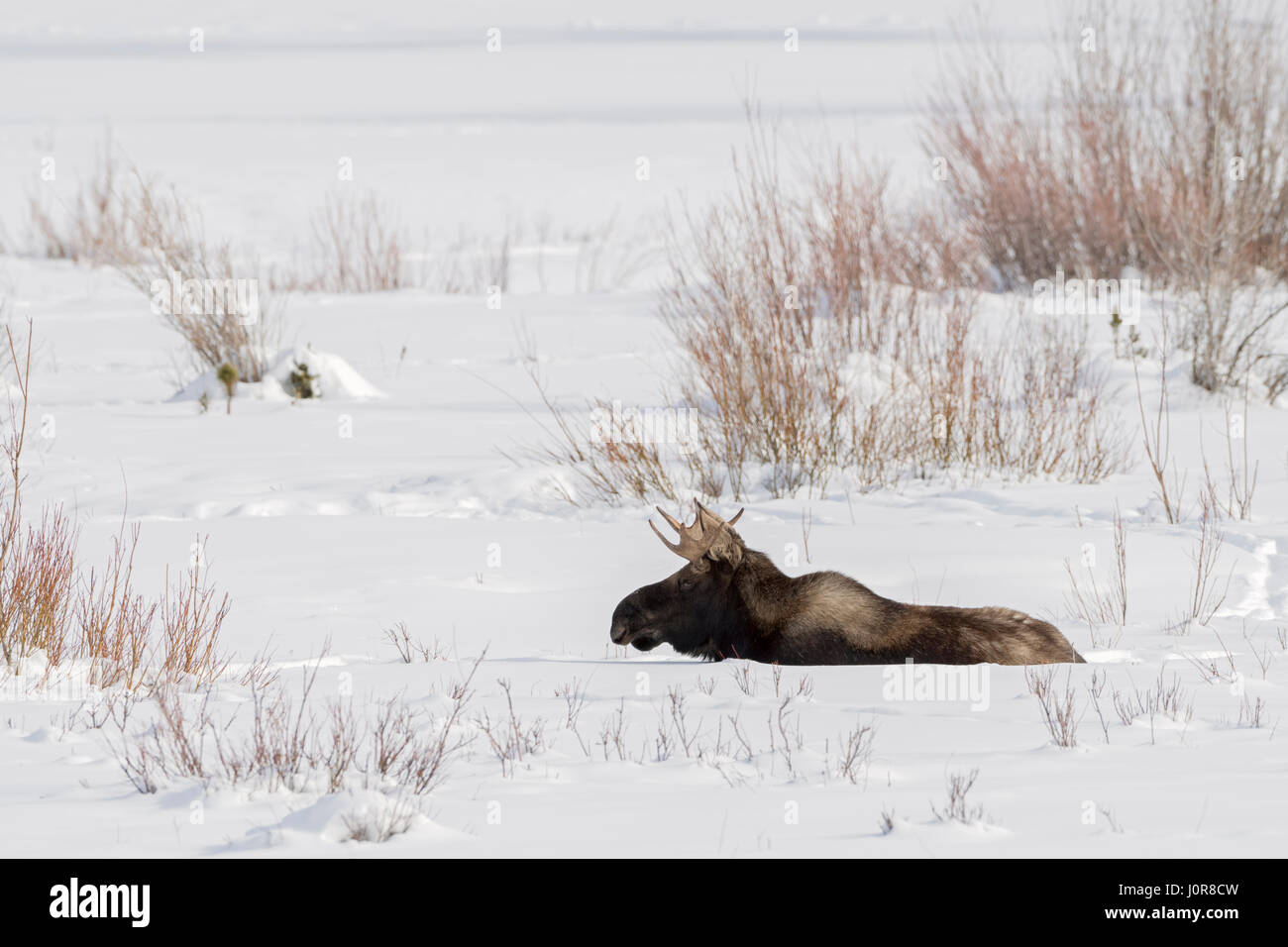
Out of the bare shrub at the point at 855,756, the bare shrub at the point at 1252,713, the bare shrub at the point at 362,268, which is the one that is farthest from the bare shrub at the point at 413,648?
the bare shrub at the point at 362,268

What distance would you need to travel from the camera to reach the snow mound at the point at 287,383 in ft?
40.2

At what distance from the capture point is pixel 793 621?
5.55m

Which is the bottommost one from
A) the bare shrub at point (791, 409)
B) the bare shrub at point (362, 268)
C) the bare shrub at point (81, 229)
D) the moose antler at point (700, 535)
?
the moose antler at point (700, 535)

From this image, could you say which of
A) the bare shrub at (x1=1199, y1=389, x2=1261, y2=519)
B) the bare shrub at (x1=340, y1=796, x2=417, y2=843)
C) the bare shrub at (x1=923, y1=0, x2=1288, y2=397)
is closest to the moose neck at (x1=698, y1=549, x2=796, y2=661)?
the bare shrub at (x1=340, y1=796, x2=417, y2=843)

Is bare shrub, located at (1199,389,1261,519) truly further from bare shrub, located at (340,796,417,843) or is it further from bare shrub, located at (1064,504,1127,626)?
bare shrub, located at (340,796,417,843)

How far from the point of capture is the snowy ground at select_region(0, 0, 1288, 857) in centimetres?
347

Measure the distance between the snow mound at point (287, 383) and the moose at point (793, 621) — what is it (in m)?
7.05

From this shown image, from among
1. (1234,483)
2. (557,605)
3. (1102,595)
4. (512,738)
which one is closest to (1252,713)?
(512,738)

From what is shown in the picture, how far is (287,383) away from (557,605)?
19.3 feet

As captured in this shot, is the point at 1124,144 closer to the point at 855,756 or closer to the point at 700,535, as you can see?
the point at 700,535

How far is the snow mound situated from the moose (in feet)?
23.1

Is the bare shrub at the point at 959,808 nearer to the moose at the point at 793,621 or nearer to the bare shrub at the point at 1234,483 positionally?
the moose at the point at 793,621
